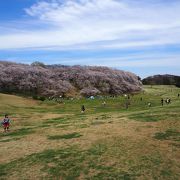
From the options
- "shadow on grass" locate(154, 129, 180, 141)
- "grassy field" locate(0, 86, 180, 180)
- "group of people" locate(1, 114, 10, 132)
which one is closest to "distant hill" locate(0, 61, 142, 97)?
"group of people" locate(1, 114, 10, 132)

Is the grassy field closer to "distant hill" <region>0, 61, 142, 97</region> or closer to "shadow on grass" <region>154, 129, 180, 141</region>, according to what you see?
"shadow on grass" <region>154, 129, 180, 141</region>

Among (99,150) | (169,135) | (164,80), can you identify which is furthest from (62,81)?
(99,150)

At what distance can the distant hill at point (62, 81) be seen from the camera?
73.0 m

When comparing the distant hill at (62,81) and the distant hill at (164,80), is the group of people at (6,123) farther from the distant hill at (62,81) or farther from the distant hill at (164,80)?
the distant hill at (164,80)

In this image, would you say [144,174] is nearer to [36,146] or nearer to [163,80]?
[36,146]

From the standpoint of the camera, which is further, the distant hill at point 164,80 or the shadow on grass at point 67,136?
the distant hill at point 164,80

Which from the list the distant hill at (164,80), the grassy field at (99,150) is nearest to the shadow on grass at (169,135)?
the grassy field at (99,150)

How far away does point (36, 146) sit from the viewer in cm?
2377

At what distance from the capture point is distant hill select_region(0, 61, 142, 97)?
2874 inches

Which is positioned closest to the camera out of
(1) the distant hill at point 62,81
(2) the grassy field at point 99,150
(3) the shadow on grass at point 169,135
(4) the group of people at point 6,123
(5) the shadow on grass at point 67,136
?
(2) the grassy field at point 99,150

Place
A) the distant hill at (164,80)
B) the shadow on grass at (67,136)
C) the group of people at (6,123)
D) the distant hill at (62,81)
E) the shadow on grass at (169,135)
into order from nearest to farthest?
the shadow on grass at (169,135) < the shadow on grass at (67,136) < the group of people at (6,123) < the distant hill at (62,81) < the distant hill at (164,80)

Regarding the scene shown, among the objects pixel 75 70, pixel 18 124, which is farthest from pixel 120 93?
pixel 18 124

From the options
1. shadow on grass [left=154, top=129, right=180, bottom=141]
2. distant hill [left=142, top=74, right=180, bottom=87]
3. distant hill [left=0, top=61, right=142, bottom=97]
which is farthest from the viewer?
distant hill [left=142, top=74, right=180, bottom=87]

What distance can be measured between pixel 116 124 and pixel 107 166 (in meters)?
10.6
